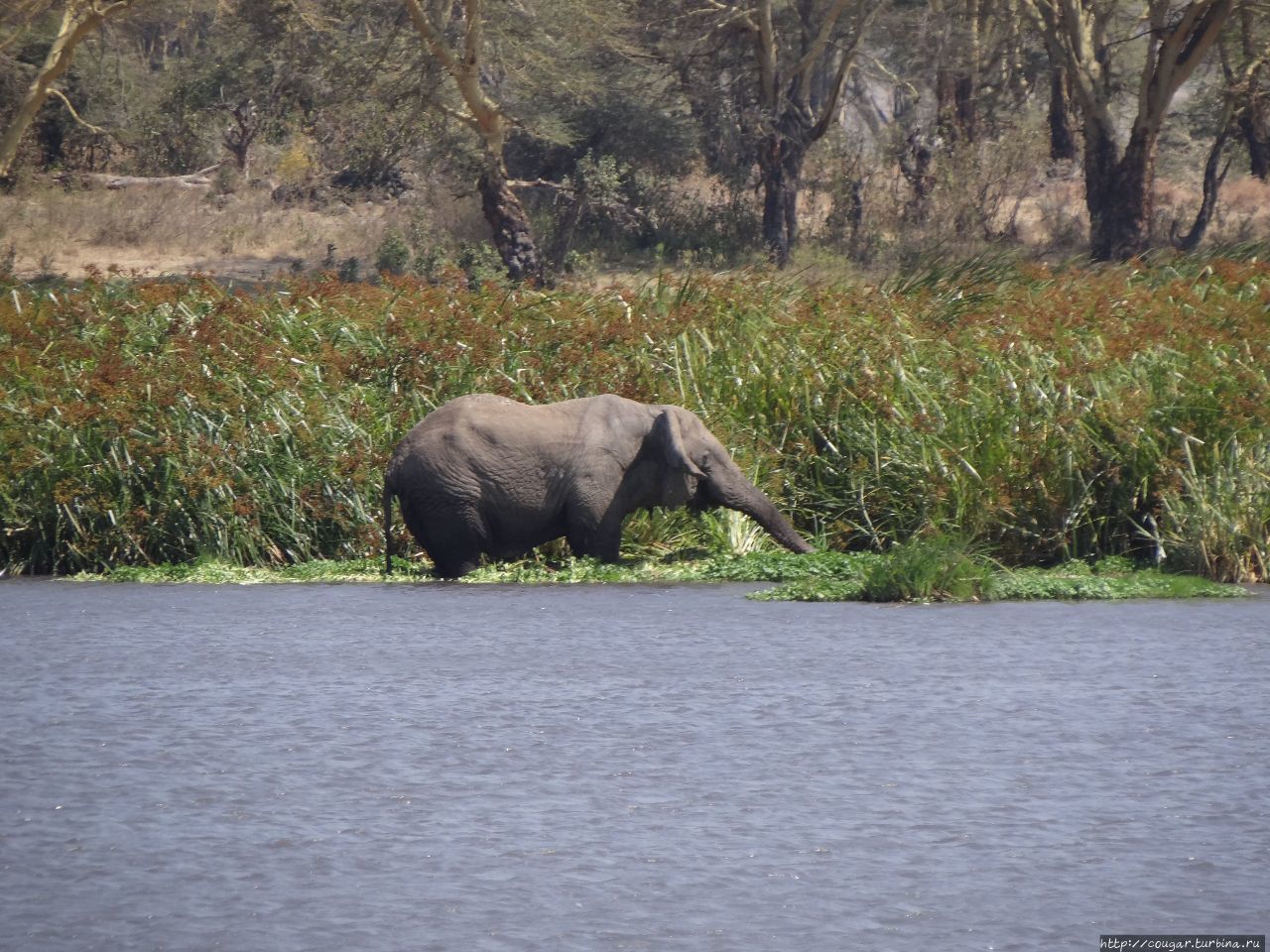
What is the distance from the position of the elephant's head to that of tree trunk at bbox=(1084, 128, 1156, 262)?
806 inches

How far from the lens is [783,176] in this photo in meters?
37.2

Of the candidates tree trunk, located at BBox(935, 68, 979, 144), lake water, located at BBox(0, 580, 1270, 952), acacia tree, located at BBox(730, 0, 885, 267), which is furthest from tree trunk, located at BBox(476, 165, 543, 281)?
lake water, located at BBox(0, 580, 1270, 952)

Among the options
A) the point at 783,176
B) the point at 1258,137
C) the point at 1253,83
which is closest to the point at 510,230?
the point at 783,176

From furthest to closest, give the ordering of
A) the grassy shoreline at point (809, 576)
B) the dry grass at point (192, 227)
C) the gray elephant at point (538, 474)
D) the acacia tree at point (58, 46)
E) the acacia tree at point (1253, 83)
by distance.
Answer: the dry grass at point (192, 227) → the acacia tree at point (1253, 83) → the acacia tree at point (58, 46) → the gray elephant at point (538, 474) → the grassy shoreline at point (809, 576)

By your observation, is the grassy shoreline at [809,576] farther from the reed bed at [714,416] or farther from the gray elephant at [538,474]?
the reed bed at [714,416]

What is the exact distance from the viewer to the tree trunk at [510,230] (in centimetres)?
3284

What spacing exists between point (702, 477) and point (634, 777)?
583cm

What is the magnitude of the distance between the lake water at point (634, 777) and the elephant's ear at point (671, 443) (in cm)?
136

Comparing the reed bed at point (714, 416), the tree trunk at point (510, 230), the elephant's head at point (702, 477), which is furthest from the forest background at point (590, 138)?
the elephant's head at point (702, 477)

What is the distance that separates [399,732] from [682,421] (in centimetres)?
529

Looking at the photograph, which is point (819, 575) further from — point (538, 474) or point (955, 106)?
point (955, 106)

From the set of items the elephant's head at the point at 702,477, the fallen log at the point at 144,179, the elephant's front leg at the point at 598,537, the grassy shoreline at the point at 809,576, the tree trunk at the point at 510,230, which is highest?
the fallen log at the point at 144,179

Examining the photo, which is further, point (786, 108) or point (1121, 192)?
point (786, 108)

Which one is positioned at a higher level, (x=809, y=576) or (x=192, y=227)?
(x=192, y=227)
